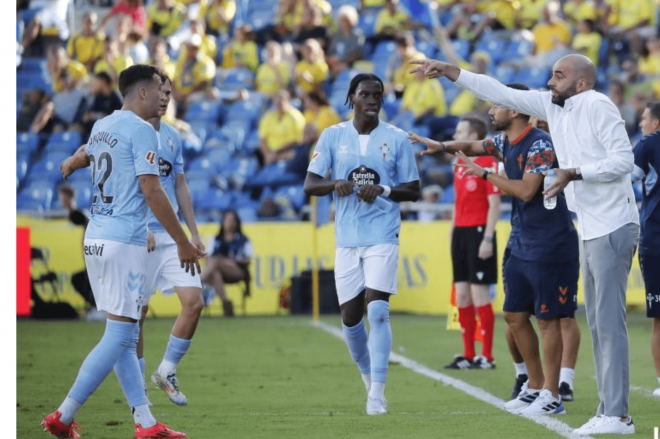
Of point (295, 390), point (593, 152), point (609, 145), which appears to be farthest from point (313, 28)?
point (609, 145)

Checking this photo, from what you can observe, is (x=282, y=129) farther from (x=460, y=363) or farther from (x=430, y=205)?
(x=460, y=363)

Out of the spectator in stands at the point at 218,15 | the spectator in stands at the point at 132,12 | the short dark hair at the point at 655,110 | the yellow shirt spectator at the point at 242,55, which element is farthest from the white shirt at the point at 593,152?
the spectator in stands at the point at 218,15

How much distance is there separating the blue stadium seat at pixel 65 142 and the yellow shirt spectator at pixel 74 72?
1764 millimetres

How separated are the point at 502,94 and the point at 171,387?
3420 mm

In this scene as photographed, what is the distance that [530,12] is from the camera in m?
24.5

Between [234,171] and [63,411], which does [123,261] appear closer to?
[63,411]

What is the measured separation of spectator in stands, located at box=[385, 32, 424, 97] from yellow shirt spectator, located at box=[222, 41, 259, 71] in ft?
11.0

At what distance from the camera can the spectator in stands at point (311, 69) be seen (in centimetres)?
2319

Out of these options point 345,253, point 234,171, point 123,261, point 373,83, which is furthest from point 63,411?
point 234,171

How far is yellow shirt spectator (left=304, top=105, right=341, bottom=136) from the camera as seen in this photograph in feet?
69.2

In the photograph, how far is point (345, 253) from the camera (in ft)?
29.3

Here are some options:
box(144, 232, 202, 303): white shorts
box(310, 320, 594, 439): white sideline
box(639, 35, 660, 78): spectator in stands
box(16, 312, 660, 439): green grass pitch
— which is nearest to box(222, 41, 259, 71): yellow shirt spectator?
box(639, 35, 660, 78): spectator in stands

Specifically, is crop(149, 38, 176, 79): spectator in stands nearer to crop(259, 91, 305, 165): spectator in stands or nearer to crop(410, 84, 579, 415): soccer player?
crop(259, 91, 305, 165): spectator in stands

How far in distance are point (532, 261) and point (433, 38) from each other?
16.1m
